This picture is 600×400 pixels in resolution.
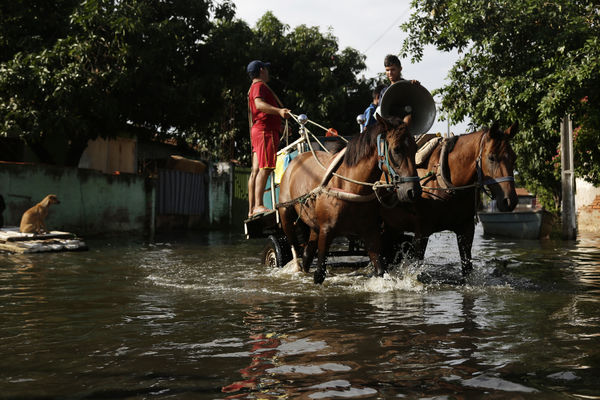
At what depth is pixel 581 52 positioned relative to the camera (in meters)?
11.7

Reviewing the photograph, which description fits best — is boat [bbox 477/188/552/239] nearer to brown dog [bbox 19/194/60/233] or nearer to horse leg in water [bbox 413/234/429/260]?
horse leg in water [bbox 413/234/429/260]

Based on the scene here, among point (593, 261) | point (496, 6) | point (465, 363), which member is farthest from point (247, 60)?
point (465, 363)

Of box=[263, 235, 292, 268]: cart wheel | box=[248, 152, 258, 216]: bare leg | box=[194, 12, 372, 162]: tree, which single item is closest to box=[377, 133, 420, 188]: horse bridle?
box=[248, 152, 258, 216]: bare leg

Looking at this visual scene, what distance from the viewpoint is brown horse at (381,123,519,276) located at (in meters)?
6.55

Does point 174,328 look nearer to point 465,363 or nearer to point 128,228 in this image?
point 465,363

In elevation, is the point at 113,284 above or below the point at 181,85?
below

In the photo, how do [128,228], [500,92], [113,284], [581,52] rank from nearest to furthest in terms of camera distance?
1. [113,284]
2. [581,52]
3. [500,92]
4. [128,228]

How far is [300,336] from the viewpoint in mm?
4641

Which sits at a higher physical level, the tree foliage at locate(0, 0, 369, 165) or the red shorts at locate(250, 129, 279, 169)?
the tree foliage at locate(0, 0, 369, 165)

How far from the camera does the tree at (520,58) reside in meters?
11.9

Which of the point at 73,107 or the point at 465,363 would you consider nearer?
the point at 465,363

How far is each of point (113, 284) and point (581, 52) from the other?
32.2 ft

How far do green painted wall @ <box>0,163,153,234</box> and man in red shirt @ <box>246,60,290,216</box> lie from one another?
10.1 m

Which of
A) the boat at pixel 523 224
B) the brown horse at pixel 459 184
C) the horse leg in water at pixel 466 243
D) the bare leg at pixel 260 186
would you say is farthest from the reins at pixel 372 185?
the boat at pixel 523 224
